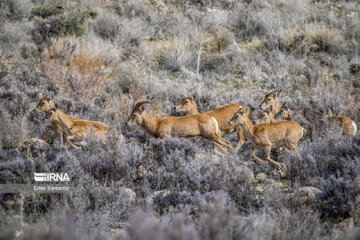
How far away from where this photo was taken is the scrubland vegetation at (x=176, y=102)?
5.00 meters

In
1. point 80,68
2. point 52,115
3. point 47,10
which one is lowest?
point 80,68

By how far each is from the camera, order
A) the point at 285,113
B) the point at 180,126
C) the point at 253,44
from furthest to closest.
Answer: the point at 253,44, the point at 285,113, the point at 180,126

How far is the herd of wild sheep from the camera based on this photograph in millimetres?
8141

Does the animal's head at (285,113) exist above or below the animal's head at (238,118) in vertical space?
below

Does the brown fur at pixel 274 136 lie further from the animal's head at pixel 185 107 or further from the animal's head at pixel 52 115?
the animal's head at pixel 52 115

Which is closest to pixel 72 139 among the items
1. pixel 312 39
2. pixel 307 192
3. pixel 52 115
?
pixel 52 115

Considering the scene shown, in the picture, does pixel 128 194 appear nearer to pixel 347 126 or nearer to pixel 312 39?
pixel 347 126

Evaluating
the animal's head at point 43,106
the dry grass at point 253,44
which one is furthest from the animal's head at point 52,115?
the dry grass at point 253,44

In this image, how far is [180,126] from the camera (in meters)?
8.73

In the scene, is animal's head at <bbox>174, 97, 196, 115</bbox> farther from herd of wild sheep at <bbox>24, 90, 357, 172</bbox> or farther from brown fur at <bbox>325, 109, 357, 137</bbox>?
brown fur at <bbox>325, 109, 357, 137</bbox>

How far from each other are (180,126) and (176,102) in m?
3.39

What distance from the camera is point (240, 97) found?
39.6 ft

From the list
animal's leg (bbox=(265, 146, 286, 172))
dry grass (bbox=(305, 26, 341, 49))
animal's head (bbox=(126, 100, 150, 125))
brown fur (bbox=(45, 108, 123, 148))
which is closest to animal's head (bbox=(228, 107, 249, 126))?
animal's leg (bbox=(265, 146, 286, 172))

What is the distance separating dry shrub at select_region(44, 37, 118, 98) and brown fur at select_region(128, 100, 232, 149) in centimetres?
308
